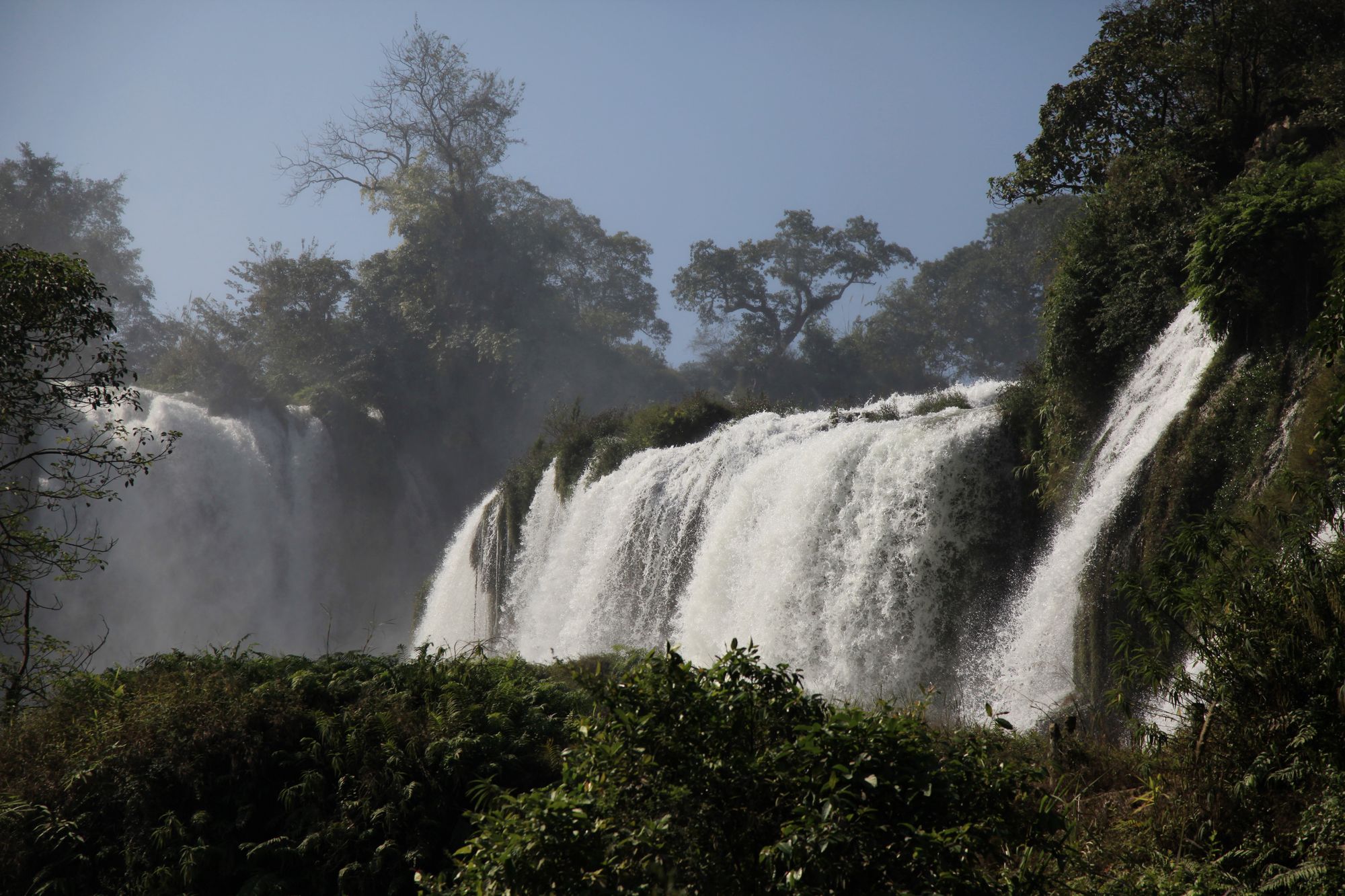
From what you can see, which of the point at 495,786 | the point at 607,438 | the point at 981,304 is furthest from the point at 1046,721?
the point at 981,304

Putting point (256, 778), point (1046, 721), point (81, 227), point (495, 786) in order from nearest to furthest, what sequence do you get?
point (495, 786)
point (256, 778)
point (1046, 721)
point (81, 227)

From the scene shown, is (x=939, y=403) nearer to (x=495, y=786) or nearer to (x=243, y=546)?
(x=495, y=786)

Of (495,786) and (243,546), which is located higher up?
(243,546)

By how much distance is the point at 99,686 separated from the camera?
6.76 meters

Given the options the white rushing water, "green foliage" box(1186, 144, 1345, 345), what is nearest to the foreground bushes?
"green foliage" box(1186, 144, 1345, 345)

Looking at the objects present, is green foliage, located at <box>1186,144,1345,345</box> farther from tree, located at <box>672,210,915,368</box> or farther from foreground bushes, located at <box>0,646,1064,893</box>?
tree, located at <box>672,210,915,368</box>

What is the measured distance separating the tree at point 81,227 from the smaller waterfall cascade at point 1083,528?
1629 inches

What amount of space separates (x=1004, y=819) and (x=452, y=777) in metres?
3.64

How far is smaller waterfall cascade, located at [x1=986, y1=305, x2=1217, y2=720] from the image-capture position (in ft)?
28.3

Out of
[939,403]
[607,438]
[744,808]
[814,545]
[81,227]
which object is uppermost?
[81,227]

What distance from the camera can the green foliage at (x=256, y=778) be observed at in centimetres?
534

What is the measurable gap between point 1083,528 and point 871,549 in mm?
2802

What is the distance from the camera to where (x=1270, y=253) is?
26.1 ft

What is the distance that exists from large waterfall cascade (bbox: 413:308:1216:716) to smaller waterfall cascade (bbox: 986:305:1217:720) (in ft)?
0.08
